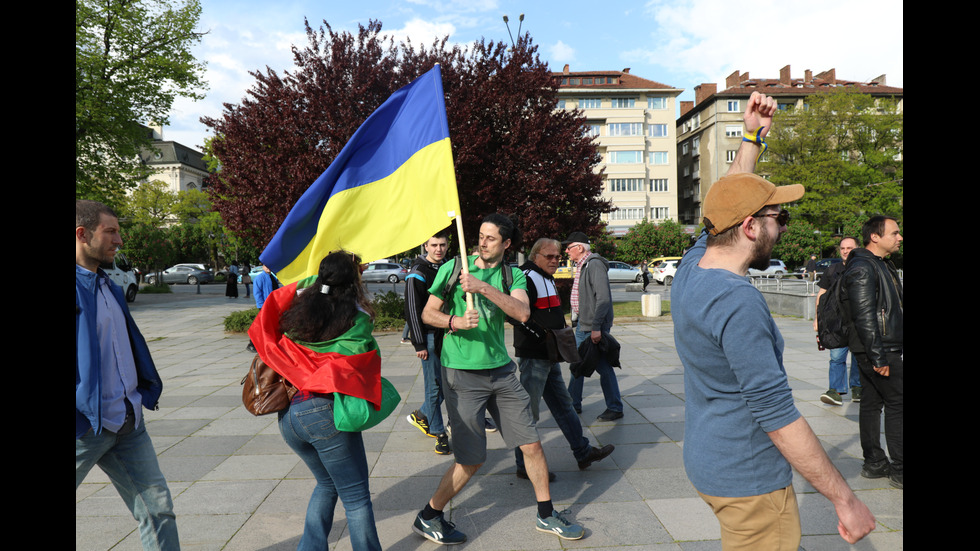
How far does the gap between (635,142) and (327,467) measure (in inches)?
2492

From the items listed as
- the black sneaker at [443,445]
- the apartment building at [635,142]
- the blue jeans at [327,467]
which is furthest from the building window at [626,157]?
the blue jeans at [327,467]

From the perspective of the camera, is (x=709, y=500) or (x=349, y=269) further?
(x=349, y=269)

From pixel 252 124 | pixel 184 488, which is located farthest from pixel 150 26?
pixel 184 488

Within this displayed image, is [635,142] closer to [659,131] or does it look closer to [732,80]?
[659,131]

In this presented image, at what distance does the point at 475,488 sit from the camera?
4.25 metres

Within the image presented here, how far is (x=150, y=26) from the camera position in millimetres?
22188

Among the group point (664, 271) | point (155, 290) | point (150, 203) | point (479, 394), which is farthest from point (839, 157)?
point (150, 203)

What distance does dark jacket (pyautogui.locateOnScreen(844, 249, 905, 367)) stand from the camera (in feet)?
13.6

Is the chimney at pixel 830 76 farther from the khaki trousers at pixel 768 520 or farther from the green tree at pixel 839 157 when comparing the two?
the khaki trousers at pixel 768 520

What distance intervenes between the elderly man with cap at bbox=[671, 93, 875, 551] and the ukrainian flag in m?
1.80

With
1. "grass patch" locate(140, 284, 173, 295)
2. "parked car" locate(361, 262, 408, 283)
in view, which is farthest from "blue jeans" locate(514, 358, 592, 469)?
"parked car" locate(361, 262, 408, 283)

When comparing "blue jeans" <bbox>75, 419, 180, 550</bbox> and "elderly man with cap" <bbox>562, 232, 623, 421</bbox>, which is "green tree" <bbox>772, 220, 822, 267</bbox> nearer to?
"elderly man with cap" <bbox>562, 232, 623, 421</bbox>
